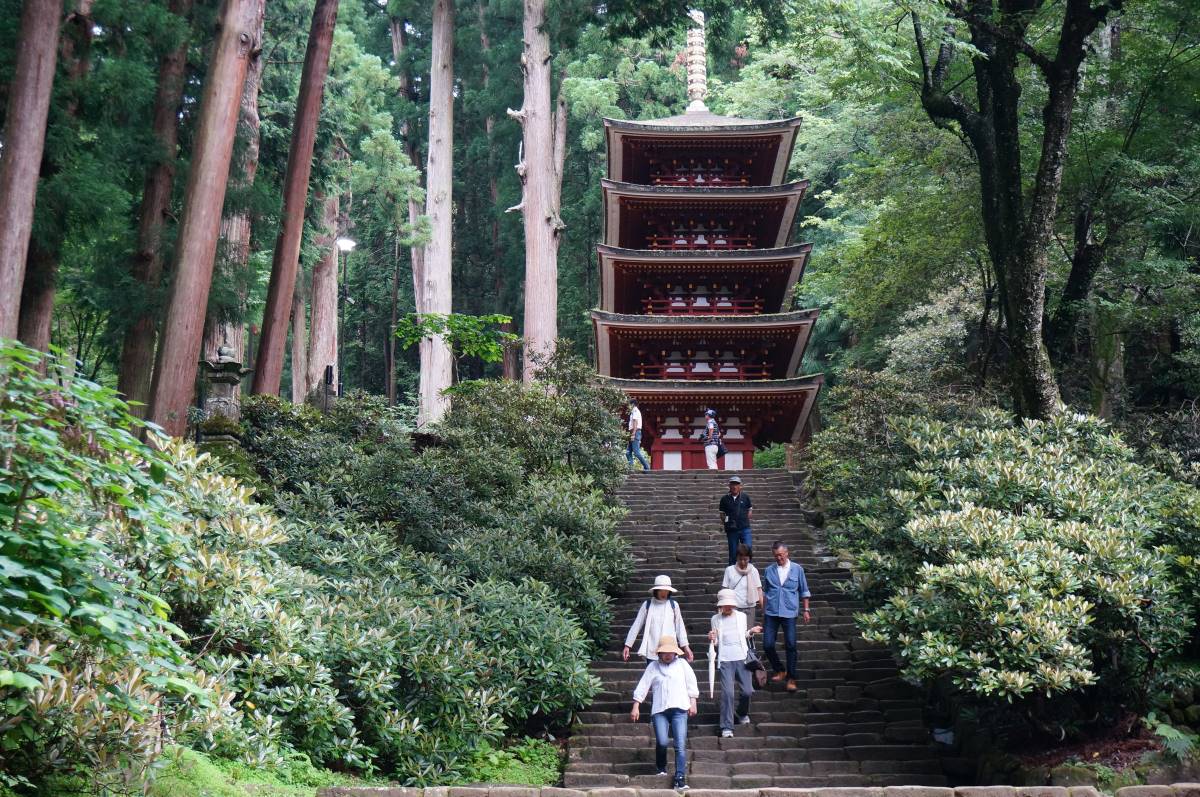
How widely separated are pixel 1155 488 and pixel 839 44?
570 cm

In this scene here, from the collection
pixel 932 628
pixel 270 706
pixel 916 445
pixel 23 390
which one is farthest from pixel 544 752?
pixel 23 390

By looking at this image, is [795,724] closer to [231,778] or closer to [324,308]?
[231,778]

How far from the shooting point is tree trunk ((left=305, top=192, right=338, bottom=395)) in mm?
23469

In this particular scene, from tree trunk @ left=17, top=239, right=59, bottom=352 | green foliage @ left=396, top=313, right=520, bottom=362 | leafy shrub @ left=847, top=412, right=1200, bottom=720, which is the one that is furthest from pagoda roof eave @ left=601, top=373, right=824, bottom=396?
tree trunk @ left=17, top=239, right=59, bottom=352

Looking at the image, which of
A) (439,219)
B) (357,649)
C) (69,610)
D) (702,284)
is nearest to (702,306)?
(702,284)

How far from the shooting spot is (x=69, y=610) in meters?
4.14

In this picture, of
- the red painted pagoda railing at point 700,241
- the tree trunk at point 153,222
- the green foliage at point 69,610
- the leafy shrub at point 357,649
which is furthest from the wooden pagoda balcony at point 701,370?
the green foliage at point 69,610

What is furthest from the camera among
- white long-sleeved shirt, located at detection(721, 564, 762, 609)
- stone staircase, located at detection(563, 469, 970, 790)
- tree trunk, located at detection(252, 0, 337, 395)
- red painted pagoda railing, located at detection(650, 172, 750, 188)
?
red painted pagoda railing, located at detection(650, 172, 750, 188)

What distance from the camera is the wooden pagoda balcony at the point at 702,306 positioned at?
22.7 metres

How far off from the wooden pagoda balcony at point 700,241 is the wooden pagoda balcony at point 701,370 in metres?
2.83

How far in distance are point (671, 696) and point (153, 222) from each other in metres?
8.20

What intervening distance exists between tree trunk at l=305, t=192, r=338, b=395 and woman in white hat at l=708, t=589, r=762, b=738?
16456 millimetres

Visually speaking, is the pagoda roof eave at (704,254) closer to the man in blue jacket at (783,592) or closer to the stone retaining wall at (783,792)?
the man in blue jacket at (783,592)

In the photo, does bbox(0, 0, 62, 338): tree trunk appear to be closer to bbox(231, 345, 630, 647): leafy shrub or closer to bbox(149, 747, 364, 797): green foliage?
bbox(231, 345, 630, 647): leafy shrub
